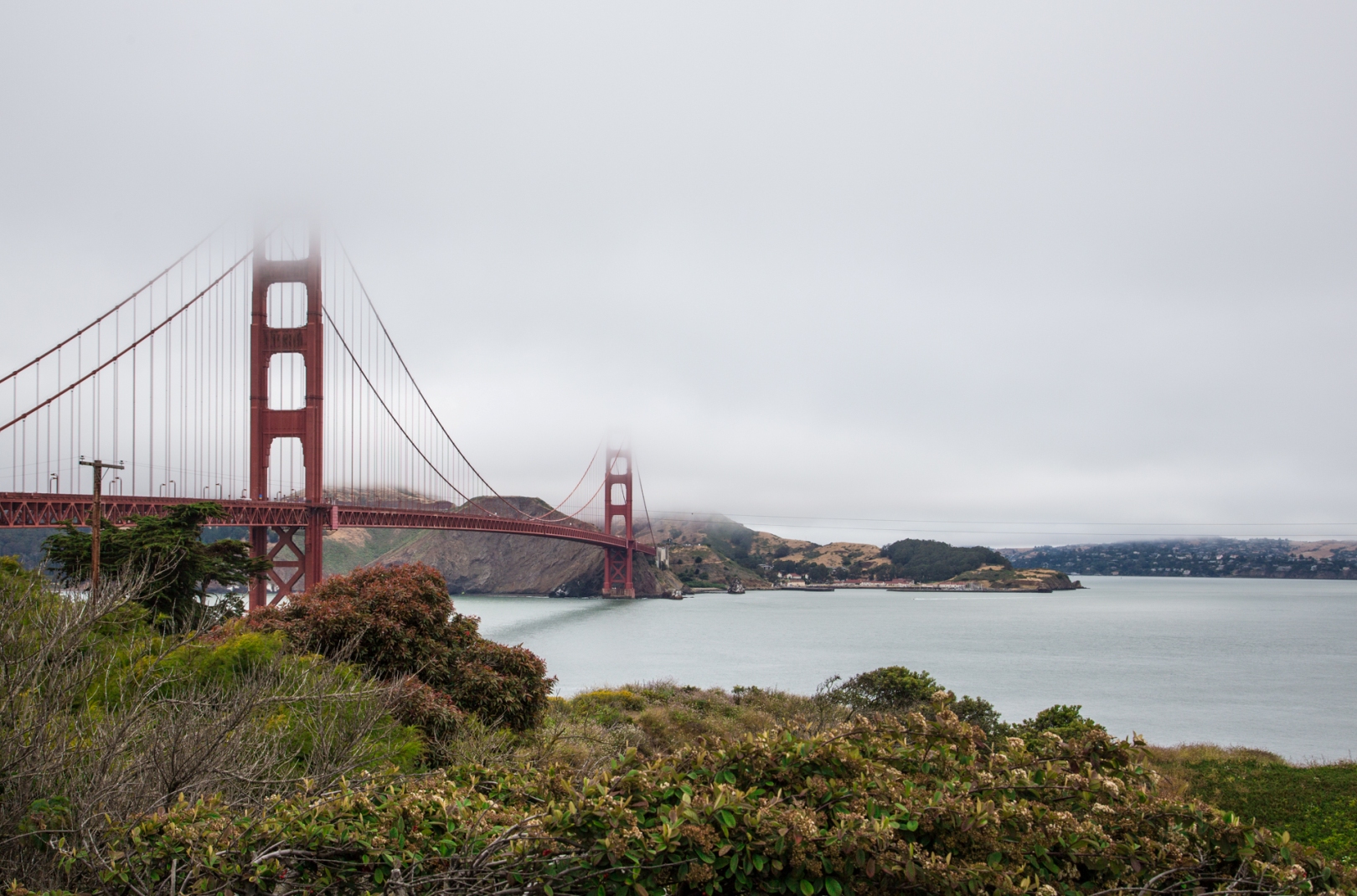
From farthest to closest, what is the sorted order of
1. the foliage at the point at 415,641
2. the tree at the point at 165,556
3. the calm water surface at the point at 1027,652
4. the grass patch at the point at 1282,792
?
the calm water surface at the point at 1027,652, the tree at the point at 165,556, the foliage at the point at 415,641, the grass patch at the point at 1282,792

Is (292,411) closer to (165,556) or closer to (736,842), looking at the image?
(165,556)

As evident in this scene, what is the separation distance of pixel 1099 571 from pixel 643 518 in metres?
87.9

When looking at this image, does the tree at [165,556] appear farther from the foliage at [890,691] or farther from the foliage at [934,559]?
the foliage at [934,559]

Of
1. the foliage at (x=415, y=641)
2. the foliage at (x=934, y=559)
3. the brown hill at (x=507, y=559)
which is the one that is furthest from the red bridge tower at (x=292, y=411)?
the foliage at (x=934, y=559)

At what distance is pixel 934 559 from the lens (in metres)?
99.5

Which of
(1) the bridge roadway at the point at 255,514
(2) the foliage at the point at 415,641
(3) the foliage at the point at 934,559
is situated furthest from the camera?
(3) the foliage at the point at 934,559

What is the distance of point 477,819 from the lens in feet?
10.4

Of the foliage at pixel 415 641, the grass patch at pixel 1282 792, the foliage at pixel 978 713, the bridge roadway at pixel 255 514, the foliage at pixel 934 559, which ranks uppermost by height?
the bridge roadway at pixel 255 514

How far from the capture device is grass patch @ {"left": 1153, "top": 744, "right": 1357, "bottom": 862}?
8.53 m

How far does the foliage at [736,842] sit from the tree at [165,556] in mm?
13245

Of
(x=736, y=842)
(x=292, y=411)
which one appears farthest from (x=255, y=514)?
(x=736, y=842)

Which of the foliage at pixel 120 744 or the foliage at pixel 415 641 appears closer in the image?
the foliage at pixel 120 744

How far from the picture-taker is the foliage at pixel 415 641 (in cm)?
1041

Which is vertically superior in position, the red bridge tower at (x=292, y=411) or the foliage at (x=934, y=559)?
the red bridge tower at (x=292, y=411)
